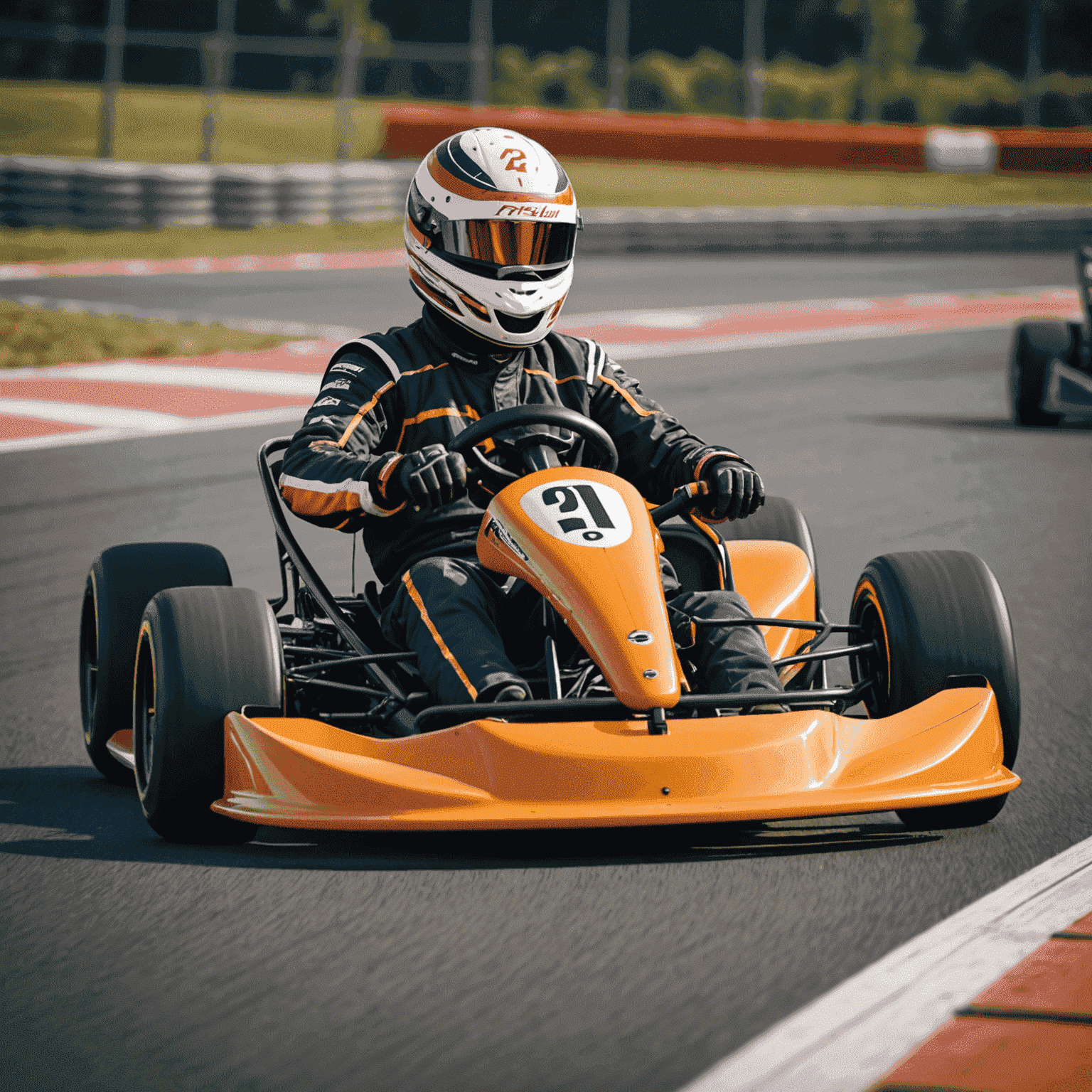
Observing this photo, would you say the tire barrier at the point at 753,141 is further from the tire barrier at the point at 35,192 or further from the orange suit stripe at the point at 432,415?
the orange suit stripe at the point at 432,415

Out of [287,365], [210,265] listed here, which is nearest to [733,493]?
[287,365]

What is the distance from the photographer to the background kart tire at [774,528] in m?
5.73

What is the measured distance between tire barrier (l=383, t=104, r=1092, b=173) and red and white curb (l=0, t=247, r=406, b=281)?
6.52 meters

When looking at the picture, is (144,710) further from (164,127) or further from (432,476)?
(164,127)

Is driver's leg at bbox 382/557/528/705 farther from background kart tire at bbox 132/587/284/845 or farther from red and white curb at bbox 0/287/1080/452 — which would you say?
red and white curb at bbox 0/287/1080/452

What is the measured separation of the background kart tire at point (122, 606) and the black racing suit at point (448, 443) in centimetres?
41

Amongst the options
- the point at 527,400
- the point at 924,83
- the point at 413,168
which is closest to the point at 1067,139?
the point at 924,83

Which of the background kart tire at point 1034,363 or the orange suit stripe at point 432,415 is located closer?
the orange suit stripe at point 432,415

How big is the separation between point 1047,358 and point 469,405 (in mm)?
7939

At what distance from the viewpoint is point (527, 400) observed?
514 centimetres

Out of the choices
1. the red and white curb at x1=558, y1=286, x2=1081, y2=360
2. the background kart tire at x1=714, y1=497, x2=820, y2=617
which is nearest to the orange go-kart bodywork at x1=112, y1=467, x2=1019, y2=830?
the background kart tire at x1=714, y1=497, x2=820, y2=617

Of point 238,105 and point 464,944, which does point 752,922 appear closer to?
point 464,944

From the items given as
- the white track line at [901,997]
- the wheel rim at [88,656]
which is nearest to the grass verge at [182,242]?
the wheel rim at [88,656]

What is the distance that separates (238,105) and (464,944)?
1334 inches
